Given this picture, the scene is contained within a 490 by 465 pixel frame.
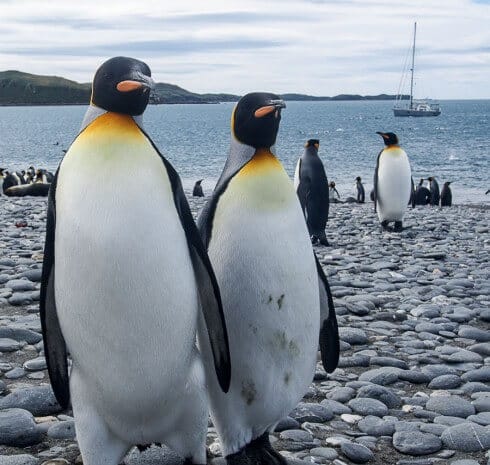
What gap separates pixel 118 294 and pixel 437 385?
254 centimetres

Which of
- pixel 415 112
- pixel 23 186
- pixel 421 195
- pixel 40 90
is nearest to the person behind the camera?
pixel 23 186

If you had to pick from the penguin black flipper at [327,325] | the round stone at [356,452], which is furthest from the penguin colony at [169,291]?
the round stone at [356,452]

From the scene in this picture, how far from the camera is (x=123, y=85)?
309 cm

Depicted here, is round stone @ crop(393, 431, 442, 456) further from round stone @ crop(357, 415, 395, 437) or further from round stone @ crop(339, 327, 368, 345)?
round stone @ crop(339, 327, 368, 345)

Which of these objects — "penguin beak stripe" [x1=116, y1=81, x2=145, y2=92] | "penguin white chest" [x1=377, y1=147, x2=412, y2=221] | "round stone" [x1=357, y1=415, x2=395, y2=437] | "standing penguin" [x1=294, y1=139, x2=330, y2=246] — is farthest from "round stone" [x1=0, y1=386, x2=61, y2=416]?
"penguin white chest" [x1=377, y1=147, x2=412, y2=221]

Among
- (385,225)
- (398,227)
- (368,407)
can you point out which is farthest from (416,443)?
(385,225)

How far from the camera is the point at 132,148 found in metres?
3.04

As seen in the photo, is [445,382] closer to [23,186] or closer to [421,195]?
[421,195]

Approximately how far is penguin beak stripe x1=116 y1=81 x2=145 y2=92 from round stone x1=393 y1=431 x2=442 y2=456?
2.09m

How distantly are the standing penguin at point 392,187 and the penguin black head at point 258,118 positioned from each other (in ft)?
33.4

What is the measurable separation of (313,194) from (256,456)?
8.63 metres

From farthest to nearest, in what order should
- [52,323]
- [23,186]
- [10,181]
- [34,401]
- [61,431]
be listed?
[10,181]
[23,186]
[34,401]
[61,431]
[52,323]

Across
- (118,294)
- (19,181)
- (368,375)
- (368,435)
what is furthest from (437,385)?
(19,181)

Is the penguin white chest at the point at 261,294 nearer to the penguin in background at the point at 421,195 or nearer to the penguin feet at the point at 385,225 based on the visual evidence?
the penguin feet at the point at 385,225
